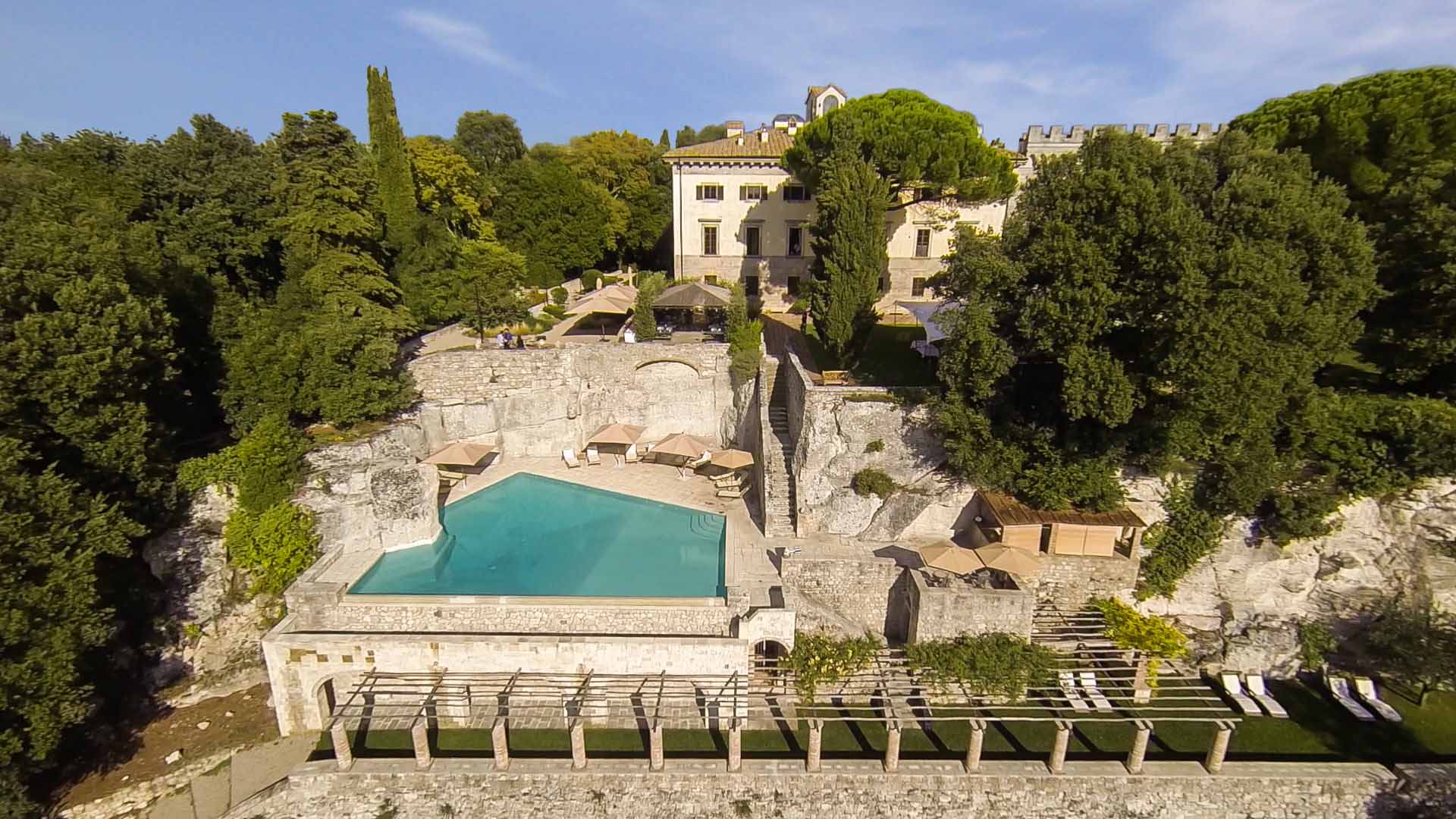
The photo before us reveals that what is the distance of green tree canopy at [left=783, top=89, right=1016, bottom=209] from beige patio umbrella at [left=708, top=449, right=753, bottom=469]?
11.6 metres

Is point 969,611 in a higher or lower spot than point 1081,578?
lower

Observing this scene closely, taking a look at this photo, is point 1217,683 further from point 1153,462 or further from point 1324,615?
point 1153,462

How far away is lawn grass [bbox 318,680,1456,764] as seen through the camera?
50.1 ft

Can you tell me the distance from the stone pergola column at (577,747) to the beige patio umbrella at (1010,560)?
1124 centimetres

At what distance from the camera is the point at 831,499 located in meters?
20.8

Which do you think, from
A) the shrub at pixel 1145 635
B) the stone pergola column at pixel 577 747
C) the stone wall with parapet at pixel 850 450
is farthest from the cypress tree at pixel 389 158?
the shrub at pixel 1145 635

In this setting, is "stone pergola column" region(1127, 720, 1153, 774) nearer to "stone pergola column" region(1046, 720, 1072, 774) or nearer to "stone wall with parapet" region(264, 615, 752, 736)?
"stone pergola column" region(1046, 720, 1072, 774)

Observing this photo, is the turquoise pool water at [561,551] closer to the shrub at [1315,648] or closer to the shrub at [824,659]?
the shrub at [824,659]

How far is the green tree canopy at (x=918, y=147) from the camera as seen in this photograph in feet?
88.3

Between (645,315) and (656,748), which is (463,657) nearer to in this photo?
(656,748)

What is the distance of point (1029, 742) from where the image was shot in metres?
15.6

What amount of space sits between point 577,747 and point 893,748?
7162 mm

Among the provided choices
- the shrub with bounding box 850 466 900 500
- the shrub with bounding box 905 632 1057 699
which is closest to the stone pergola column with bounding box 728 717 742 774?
the shrub with bounding box 905 632 1057 699

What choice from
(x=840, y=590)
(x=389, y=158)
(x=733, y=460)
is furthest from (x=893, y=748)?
(x=389, y=158)
